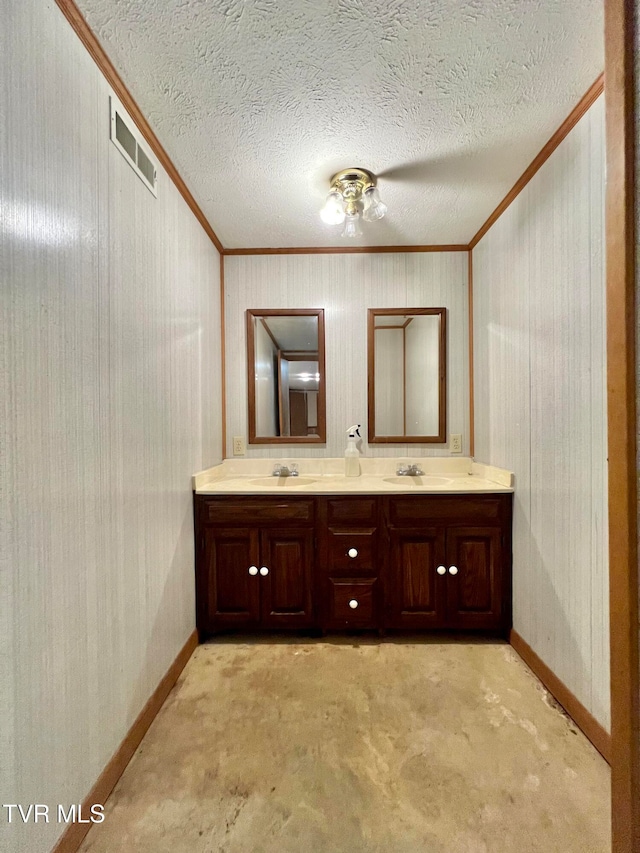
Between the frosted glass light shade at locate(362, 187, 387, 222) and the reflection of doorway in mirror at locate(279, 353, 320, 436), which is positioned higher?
the frosted glass light shade at locate(362, 187, 387, 222)

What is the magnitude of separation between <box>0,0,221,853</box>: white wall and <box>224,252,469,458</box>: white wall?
33.2 inches

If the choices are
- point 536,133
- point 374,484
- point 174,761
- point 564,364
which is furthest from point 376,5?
point 174,761

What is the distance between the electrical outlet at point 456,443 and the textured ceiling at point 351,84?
1347 mm

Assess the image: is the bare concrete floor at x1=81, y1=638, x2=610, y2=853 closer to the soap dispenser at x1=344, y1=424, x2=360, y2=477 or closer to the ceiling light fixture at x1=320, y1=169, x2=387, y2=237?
the soap dispenser at x1=344, y1=424, x2=360, y2=477

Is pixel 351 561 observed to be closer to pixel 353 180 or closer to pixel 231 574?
pixel 231 574

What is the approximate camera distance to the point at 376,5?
3.16 ft

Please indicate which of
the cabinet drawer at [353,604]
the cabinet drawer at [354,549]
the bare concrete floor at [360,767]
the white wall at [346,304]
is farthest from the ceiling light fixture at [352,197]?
the bare concrete floor at [360,767]

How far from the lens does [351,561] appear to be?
183 centimetres

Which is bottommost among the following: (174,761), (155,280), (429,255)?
(174,761)

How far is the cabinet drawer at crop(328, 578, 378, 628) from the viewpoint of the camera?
1822 mm

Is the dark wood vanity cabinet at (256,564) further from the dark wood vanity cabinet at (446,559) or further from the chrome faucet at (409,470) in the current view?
the chrome faucet at (409,470)

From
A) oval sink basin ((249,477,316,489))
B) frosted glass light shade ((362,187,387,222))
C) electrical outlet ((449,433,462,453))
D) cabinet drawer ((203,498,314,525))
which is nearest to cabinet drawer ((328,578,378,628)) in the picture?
cabinet drawer ((203,498,314,525))

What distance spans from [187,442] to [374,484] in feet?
3.36

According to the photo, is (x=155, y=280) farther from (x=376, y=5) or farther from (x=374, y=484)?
(x=374, y=484)
